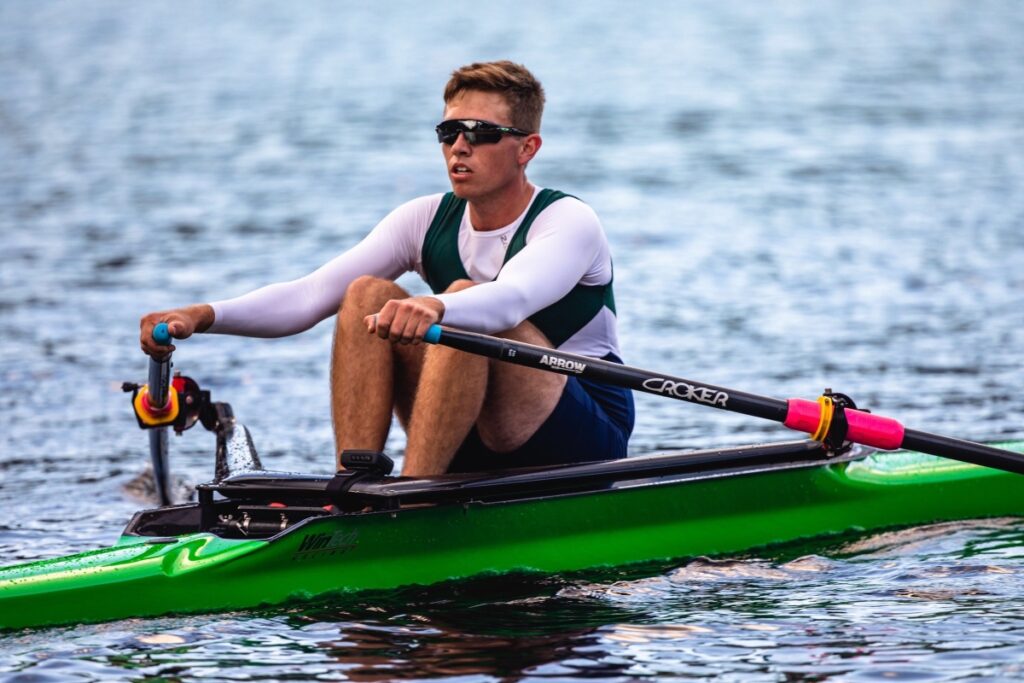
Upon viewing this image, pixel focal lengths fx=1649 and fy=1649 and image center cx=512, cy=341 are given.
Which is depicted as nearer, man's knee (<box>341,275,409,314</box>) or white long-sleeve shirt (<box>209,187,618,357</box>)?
white long-sleeve shirt (<box>209,187,618,357</box>)

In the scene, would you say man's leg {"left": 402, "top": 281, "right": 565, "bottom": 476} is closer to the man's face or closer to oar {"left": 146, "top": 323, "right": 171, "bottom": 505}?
the man's face

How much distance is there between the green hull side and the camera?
584 centimetres

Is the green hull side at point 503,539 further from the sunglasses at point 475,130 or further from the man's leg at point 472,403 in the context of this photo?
the sunglasses at point 475,130

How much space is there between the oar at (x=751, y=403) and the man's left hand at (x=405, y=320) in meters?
0.04

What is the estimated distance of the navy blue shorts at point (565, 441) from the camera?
643 cm

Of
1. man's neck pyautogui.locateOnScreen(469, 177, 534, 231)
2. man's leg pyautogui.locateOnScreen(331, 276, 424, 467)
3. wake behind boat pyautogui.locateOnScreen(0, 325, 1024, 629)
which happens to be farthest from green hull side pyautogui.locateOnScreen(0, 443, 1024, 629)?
man's neck pyautogui.locateOnScreen(469, 177, 534, 231)

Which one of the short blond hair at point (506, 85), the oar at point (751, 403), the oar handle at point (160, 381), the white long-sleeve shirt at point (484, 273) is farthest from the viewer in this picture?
the oar handle at point (160, 381)

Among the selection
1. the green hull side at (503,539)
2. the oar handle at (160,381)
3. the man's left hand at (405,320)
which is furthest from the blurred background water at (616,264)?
the man's left hand at (405,320)

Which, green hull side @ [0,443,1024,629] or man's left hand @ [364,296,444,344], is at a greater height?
man's left hand @ [364,296,444,344]

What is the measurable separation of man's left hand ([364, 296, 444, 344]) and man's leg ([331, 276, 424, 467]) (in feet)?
1.66

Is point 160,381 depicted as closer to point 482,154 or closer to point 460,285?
point 460,285

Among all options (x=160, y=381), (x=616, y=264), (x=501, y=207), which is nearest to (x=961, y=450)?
(x=501, y=207)

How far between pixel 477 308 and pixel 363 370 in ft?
1.96

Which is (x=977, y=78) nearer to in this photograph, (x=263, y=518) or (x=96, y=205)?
(x=96, y=205)
